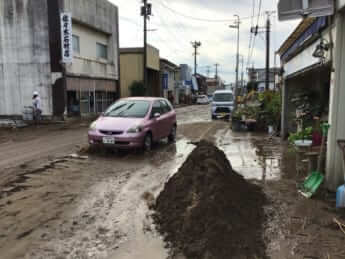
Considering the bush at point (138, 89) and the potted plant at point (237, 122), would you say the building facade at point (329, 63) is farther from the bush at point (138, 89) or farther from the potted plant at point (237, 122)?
the bush at point (138, 89)

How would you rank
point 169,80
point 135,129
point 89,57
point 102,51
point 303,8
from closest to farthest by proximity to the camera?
point 303,8, point 135,129, point 89,57, point 102,51, point 169,80

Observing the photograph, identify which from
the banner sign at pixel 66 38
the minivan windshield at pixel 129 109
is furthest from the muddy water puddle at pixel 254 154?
the banner sign at pixel 66 38

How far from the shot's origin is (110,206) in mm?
5094

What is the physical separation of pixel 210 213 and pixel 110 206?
1903 mm

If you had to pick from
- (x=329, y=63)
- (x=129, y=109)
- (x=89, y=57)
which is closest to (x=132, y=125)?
(x=129, y=109)

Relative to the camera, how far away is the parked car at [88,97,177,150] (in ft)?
28.3

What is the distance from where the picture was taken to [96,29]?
22.2 m

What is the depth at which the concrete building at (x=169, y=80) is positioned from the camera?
42125 millimetres

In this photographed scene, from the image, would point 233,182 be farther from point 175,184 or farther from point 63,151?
point 63,151

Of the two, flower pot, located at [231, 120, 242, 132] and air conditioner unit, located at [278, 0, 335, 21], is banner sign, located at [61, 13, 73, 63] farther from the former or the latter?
air conditioner unit, located at [278, 0, 335, 21]

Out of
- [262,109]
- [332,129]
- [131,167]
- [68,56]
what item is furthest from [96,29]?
[332,129]

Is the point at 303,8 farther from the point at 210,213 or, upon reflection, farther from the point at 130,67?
the point at 130,67

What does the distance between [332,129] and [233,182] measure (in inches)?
76.9

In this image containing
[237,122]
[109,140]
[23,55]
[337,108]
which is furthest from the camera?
[23,55]
